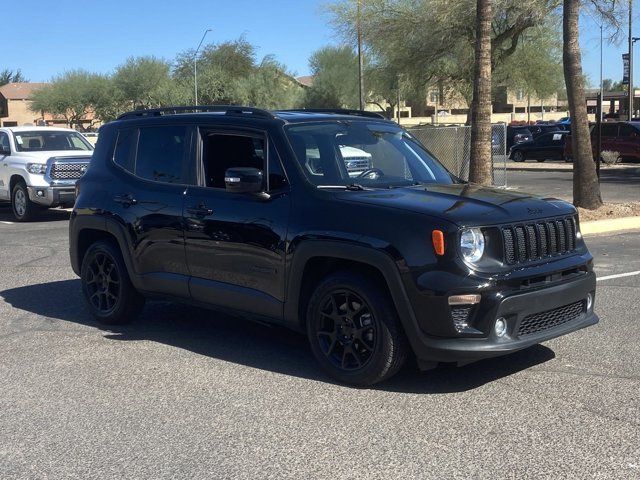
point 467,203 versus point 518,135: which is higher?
point 518,135

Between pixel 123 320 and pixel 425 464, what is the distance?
157 inches

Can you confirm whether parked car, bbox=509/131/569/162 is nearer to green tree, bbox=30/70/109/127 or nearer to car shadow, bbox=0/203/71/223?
car shadow, bbox=0/203/71/223

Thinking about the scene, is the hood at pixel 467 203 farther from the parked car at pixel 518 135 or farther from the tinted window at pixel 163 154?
the parked car at pixel 518 135

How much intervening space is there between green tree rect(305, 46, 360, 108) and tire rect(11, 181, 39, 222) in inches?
1954

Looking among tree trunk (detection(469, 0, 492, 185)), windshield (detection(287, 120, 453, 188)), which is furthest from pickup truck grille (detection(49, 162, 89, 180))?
windshield (detection(287, 120, 453, 188))

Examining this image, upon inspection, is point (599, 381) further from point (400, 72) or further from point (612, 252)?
point (400, 72)

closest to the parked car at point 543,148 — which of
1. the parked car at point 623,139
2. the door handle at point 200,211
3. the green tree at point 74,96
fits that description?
the parked car at point 623,139

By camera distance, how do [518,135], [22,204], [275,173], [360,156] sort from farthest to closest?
[518,135]
[22,204]
[360,156]
[275,173]

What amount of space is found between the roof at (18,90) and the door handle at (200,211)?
83.5 meters

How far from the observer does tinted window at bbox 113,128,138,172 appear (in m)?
7.25

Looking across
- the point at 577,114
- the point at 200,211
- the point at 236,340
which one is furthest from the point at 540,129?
the point at 200,211

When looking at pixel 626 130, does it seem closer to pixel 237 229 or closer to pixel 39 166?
pixel 39 166

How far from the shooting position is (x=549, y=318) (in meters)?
5.36

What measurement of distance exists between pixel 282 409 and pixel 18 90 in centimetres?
9152
